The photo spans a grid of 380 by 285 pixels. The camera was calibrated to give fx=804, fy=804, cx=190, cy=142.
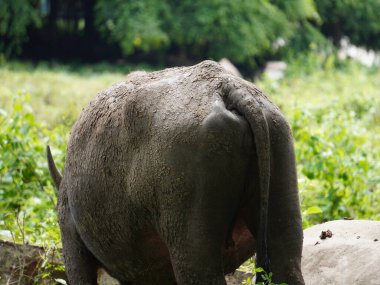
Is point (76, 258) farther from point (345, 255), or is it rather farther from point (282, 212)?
point (345, 255)

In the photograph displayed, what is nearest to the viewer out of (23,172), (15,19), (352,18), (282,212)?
(282,212)

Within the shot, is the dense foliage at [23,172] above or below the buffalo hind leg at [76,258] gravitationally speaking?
below

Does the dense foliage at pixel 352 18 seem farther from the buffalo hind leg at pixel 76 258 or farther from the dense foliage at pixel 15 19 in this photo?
the buffalo hind leg at pixel 76 258

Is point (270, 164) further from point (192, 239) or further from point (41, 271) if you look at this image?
point (41, 271)

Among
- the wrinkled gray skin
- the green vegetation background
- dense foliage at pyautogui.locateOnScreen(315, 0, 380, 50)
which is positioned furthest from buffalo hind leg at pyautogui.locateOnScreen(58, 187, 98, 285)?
dense foliage at pyautogui.locateOnScreen(315, 0, 380, 50)

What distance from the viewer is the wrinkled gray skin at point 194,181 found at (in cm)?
354

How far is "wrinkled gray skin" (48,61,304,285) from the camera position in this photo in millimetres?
3543

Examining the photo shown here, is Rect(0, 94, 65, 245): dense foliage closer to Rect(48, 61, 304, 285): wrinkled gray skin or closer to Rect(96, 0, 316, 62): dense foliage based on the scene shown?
Rect(48, 61, 304, 285): wrinkled gray skin

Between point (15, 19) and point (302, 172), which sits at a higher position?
point (302, 172)

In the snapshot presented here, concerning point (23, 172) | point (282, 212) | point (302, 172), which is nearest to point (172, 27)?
point (302, 172)

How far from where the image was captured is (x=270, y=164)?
366 centimetres

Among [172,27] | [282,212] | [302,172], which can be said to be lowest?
[172,27]

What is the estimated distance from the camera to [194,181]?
3.55 meters

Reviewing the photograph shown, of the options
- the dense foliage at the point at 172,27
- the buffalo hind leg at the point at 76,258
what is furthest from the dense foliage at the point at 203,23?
the buffalo hind leg at the point at 76,258
